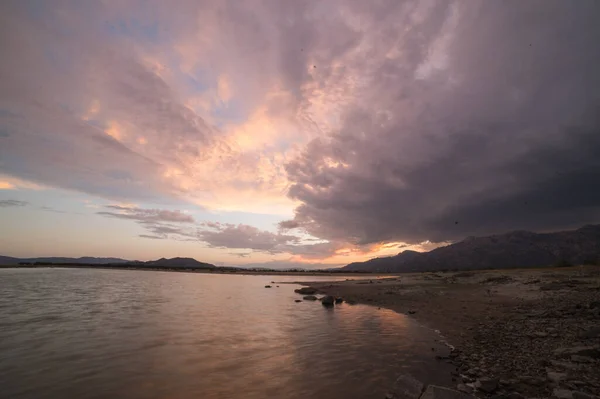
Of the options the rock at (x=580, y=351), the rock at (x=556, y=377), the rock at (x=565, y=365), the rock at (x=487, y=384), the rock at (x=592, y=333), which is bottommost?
the rock at (x=487, y=384)

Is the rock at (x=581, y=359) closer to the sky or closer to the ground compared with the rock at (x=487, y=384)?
closer to the sky

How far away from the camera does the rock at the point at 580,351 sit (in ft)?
33.0

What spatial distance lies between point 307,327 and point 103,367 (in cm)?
1210

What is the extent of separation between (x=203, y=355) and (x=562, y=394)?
1302 cm

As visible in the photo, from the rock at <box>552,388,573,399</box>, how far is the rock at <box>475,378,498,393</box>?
1396mm

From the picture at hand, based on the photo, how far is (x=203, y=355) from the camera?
13.1 m

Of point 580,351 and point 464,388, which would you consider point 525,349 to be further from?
point 464,388

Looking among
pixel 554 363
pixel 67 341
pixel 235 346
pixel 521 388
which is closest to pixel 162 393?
pixel 235 346

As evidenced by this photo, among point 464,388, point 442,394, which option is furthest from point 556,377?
point 442,394

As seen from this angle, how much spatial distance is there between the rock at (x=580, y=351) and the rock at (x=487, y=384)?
13.1 ft

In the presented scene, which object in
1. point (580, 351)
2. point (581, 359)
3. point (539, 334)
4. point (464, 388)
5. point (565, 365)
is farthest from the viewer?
point (539, 334)

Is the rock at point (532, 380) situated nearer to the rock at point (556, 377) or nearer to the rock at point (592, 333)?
the rock at point (556, 377)

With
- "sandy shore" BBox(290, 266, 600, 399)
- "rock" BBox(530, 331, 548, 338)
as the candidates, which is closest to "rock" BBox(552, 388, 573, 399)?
"sandy shore" BBox(290, 266, 600, 399)

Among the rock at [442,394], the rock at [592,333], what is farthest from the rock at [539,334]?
the rock at [442,394]
